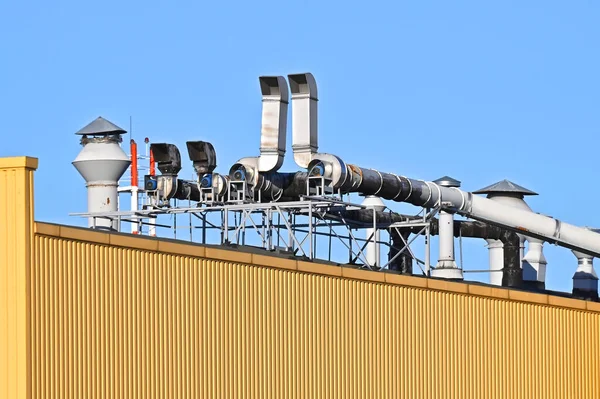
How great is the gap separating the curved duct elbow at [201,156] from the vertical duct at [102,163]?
11.8 feet

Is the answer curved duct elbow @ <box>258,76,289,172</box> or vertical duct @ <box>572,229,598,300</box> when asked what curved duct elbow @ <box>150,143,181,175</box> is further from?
vertical duct @ <box>572,229,598,300</box>

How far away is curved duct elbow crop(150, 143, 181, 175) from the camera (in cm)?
3906

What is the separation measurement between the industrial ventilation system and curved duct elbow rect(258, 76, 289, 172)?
0.09 ft

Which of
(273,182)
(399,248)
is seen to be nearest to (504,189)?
(399,248)

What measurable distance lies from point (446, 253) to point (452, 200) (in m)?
2.79

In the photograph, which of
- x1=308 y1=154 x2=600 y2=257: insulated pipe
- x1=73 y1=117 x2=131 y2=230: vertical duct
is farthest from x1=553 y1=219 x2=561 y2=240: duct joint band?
x1=73 y1=117 x2=131 y2=230: vertical duct

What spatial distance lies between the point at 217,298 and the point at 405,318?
235 inches

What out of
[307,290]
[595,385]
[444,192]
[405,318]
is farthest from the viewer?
[444,192]

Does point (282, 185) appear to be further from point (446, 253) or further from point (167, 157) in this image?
point (446, 253)

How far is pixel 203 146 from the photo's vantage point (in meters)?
37.7

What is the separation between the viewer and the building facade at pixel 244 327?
73.5ft

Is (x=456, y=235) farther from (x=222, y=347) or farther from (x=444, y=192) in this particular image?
(x=222, y=347)

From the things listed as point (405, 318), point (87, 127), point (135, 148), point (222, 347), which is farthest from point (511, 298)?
point (135, 148)

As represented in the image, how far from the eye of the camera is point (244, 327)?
2639 centimetres
